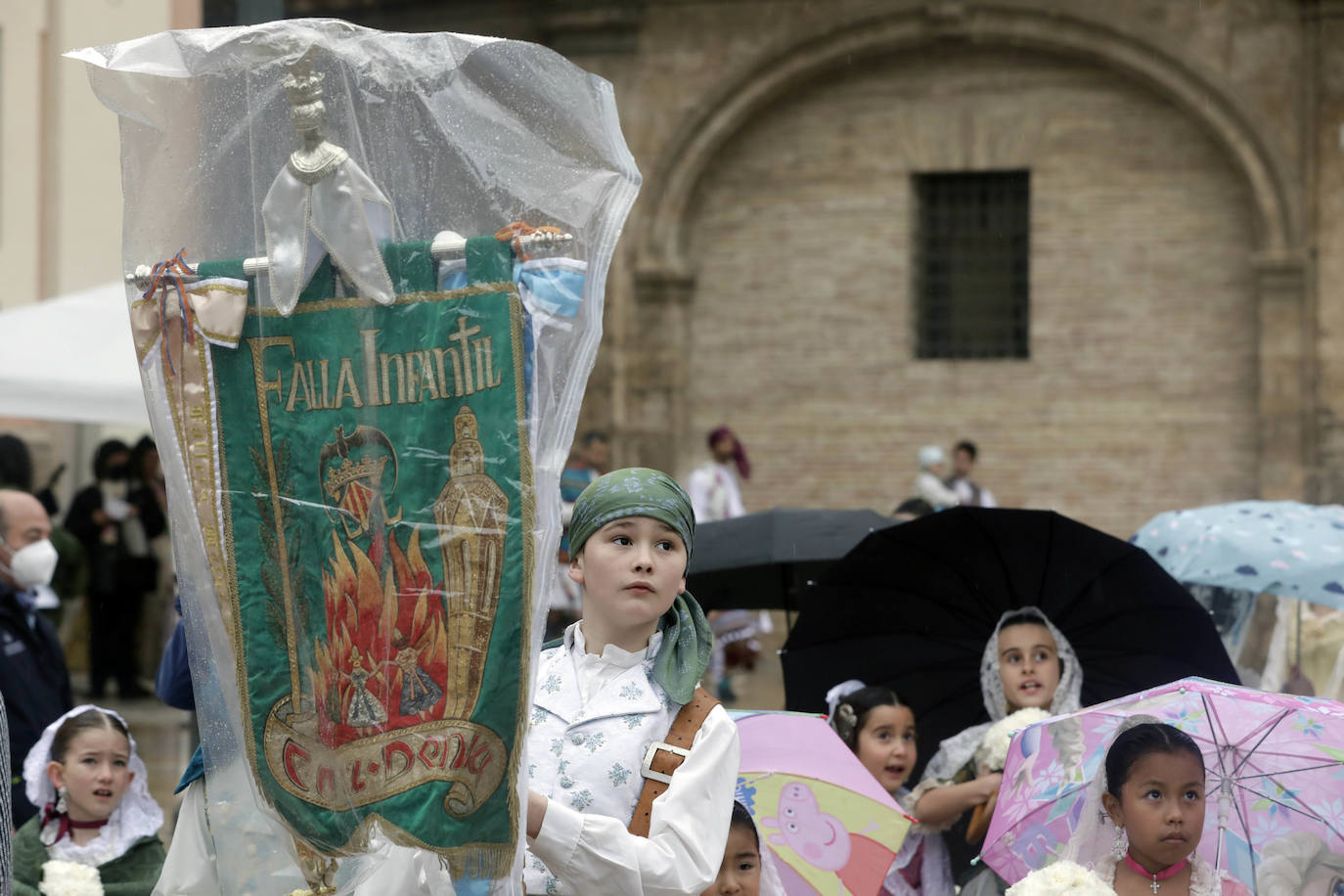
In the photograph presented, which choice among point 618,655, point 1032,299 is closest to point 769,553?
point 618,655

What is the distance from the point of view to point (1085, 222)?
1429 centimetres

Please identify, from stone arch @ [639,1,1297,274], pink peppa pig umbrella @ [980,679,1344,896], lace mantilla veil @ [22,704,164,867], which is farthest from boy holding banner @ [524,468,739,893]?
stone arch @ [639,1,1297,274]

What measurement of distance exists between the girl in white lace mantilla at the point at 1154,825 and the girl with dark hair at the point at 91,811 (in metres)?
2.40

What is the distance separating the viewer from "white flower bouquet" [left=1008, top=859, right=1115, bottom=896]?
11.6 feet

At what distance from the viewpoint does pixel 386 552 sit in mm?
2676

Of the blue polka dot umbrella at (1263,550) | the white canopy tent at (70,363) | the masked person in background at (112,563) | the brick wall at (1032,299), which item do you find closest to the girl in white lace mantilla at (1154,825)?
the blue polka dot umbrella at (1263,550)

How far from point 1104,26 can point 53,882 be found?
1186 centimetres

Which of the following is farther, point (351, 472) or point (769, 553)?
point (769, 553)

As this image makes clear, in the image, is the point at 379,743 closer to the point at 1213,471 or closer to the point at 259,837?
the point at 259,837

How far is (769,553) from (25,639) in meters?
2.58

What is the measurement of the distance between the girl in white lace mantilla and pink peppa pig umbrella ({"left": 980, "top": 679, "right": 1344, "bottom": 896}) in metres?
0.07

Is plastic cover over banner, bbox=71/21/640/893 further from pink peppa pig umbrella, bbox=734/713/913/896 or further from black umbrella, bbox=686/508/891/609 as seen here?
black umbrella, bbox=686/508/891/609

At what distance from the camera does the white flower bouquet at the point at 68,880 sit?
170 inches

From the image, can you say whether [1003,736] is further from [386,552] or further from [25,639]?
[25,639]
